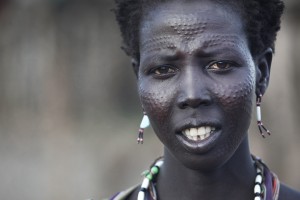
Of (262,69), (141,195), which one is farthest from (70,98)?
(262,69)

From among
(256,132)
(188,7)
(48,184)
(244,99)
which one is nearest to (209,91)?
(244,99)

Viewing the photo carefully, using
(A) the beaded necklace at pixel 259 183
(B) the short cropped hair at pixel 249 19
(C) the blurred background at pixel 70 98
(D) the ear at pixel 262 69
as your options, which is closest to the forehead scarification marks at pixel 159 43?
(B) the short cropped hair at pixel 249 19

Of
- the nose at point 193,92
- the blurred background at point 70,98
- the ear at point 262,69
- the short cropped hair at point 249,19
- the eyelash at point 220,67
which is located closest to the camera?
the nose at point 193,92

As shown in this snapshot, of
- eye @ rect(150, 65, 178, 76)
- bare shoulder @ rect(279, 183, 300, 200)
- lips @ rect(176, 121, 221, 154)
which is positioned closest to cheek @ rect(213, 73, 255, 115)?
lips @ rect(176, 121, 221, 154)

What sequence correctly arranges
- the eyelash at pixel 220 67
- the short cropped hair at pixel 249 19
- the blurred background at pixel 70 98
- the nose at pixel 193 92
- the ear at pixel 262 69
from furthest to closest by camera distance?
the blurred background at pixel 70 98 < the ear at pixel 262 69 < the short cropped hair at pixel 249 19 < the eyelash at pixel 220 67 < the nose at pixel 193 92

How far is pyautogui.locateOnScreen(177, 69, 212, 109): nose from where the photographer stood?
10.5ft

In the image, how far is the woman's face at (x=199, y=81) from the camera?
324 cm

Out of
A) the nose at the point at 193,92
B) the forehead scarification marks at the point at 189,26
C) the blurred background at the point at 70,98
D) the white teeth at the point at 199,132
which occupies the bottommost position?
the blurred background at the point at 70,98

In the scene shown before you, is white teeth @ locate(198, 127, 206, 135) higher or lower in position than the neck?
higher

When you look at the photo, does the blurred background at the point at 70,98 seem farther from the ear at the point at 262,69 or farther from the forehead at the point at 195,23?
the forehead at the point at 195,23

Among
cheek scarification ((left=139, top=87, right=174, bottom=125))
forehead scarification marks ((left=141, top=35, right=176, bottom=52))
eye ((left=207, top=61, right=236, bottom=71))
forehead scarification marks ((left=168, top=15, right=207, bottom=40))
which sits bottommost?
cheek scarification ((left=139, top=87, right=174, bottom=125))

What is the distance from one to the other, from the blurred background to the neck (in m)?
4.12

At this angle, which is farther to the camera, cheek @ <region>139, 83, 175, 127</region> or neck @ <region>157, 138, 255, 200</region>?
neck @ <region>157, 138, 255, 200</region>

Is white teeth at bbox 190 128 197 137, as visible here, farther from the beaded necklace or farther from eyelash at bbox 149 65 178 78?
the beaded necklace
